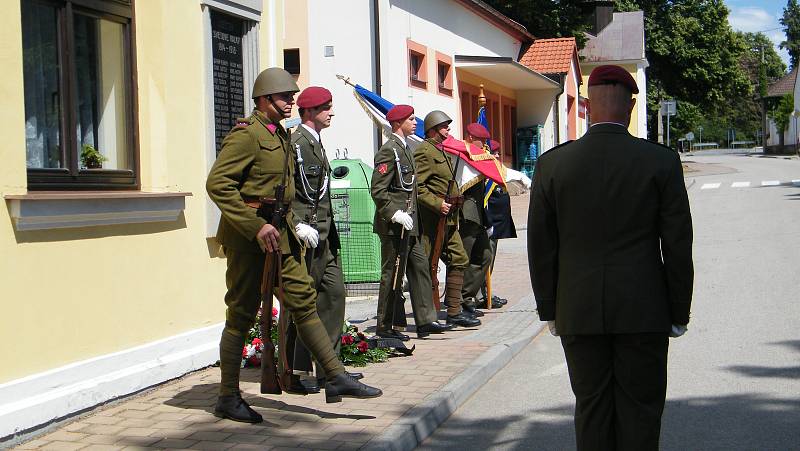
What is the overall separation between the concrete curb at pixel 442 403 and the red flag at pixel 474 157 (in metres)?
1.83

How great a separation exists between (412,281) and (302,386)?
256cm

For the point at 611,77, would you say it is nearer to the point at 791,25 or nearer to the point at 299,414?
the point at 299,414

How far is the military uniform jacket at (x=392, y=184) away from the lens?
8.16 meters

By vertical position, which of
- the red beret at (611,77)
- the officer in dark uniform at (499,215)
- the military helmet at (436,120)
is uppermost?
the military helmet at (436,120)

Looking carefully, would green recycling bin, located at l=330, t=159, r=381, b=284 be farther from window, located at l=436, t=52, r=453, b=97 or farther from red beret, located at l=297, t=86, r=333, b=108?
window, located at l=436, t=52, r=453, b=97

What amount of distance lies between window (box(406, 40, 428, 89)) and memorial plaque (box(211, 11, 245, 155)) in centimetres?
1343

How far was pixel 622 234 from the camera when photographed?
4.02 meters

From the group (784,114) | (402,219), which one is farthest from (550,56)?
(784,114)

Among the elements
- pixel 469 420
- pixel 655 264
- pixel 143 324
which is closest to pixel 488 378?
pixel 469 420

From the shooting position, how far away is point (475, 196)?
32.1 feet

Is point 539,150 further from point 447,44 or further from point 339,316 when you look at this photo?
point 339,316

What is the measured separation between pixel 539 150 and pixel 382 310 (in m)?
26.9

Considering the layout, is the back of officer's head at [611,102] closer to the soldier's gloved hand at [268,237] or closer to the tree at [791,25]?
the soldier's gloved hand at [268,237]

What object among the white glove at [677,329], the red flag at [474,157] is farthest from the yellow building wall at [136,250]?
the white glove at [677,329]
